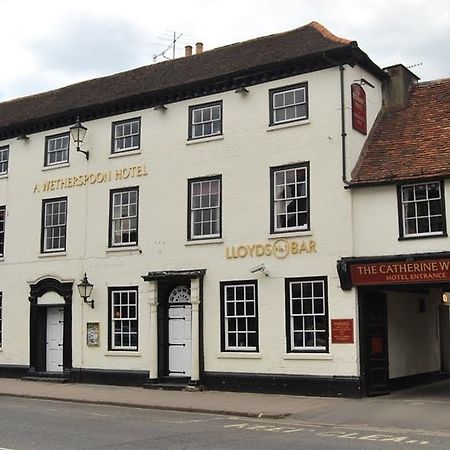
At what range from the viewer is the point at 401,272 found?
54.6ft

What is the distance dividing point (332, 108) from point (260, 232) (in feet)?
12.1

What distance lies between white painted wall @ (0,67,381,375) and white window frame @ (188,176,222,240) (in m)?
0.21

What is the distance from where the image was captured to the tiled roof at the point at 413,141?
56.2ft

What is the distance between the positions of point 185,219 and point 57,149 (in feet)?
19.7

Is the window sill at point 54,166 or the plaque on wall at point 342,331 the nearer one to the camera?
the plaque on wall at point 342,331

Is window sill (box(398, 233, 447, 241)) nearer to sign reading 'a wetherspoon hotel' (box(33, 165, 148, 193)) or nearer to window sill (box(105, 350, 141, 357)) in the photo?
sign reading 'a wetherspoon hotel' (box(33, 165, 148, 193))

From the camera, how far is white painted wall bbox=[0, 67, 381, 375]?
17906 millimetres

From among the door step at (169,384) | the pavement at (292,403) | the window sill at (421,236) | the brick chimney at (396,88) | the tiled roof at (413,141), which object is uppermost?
the brick chimney at (396,88)

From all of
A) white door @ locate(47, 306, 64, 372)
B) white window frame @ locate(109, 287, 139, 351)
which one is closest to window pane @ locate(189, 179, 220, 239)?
white window frame @ locate(109, 287, 139, 351)

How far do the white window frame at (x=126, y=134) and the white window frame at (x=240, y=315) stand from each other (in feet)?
18.0

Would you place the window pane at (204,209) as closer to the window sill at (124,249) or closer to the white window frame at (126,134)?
the window sill at (124,249)

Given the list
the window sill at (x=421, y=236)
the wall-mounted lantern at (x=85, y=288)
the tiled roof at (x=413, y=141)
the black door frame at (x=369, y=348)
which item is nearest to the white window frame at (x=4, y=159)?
the wall-mounted lantern at (x=85, y=288)

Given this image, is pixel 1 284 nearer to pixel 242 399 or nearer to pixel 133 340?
pixel 133 340

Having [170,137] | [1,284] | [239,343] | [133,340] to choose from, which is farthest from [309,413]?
[1,284]
